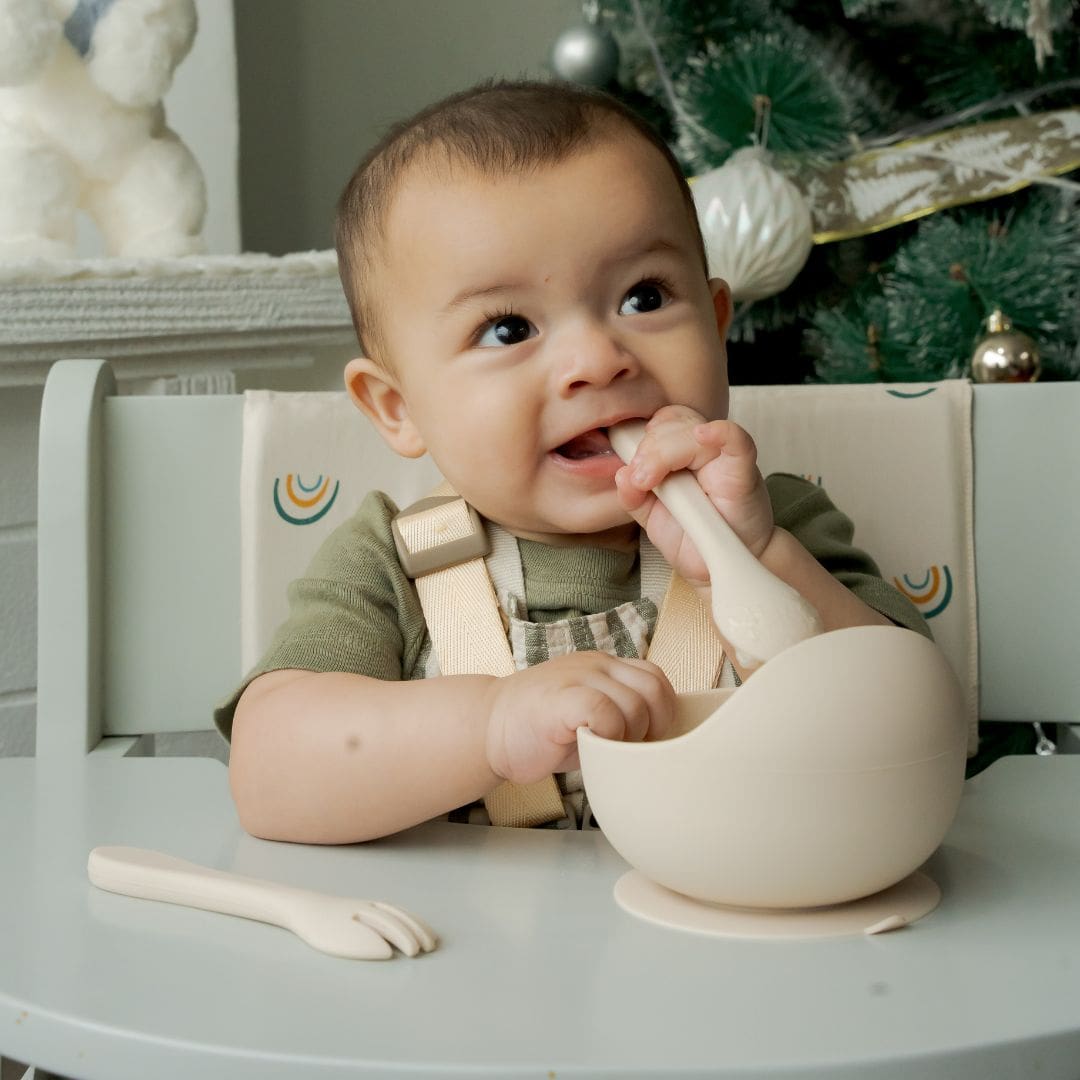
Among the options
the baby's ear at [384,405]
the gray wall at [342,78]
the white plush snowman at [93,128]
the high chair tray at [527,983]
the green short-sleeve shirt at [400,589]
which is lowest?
the high chair tray at [527,983]

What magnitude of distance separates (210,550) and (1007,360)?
2.35ft

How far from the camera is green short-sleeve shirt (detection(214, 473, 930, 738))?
0.76 meters

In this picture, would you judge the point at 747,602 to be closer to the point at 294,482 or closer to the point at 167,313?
the point at 294,482

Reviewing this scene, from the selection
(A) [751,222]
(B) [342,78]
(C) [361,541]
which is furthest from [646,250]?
(B) [342,78]

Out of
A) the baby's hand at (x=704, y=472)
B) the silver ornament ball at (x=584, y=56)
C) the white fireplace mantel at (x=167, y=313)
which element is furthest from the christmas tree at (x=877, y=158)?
the baby's hand at (x=704, y=472)

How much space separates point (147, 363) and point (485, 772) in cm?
98

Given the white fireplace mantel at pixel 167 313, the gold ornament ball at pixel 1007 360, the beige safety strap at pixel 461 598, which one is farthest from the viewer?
the white fireplace mantel at pixel 167 313

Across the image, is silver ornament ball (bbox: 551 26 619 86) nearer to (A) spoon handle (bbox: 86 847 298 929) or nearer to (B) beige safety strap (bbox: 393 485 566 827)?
(B) beige safety strap (bbox: 393 485 566 827)

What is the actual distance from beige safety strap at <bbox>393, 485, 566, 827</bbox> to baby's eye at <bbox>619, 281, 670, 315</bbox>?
15cm

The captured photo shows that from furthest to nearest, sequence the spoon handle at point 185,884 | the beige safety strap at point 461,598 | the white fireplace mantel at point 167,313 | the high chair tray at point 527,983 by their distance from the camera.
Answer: the white fireplace mantel at point 167,313 < the beige safety strap at point 461,598 < the spoon handle at point 185,884 < the high chair tray at point 527,983

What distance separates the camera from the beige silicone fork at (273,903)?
49 cm

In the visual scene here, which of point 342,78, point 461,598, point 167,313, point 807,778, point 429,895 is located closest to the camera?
point 807,778

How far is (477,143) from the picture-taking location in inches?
29.8

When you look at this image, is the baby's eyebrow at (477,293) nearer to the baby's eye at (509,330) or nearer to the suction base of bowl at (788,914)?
the baby's eye at (509,330)
